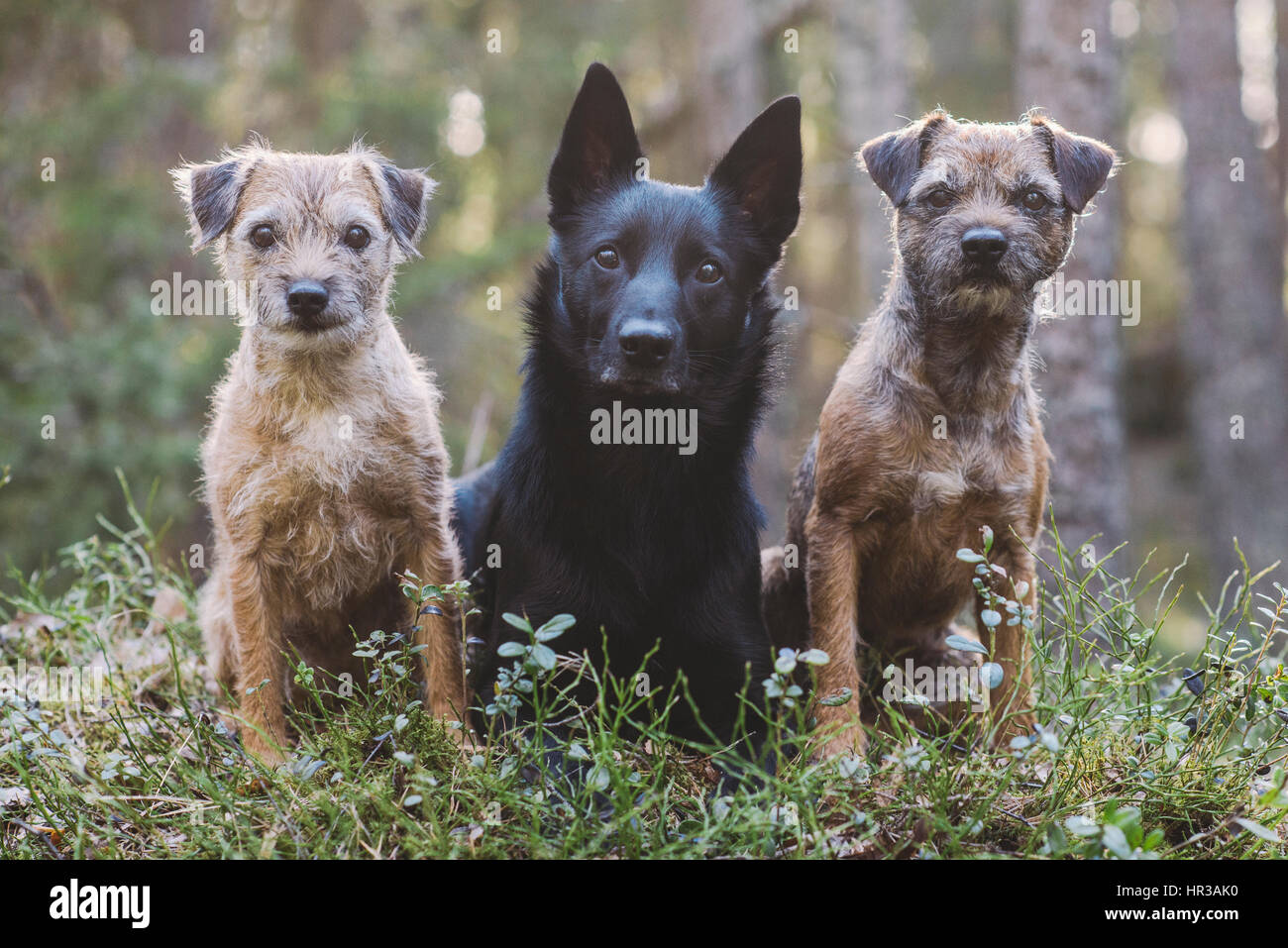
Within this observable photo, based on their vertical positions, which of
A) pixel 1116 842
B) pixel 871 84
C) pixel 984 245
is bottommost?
pixel 1116 842

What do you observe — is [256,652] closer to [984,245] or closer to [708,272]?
[708,272]

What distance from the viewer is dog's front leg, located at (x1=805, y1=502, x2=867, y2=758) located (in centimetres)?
372

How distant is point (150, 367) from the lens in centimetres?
761

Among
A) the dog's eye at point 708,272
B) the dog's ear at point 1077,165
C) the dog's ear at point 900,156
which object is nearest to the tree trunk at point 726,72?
the dog's ear at point 900,156

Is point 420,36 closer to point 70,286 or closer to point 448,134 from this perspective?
point 448,134

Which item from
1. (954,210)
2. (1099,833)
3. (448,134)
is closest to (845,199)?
(448,134)

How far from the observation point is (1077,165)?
3816 mm

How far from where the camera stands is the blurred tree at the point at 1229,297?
36.1 ft

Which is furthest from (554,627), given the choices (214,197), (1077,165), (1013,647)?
(1077,165)

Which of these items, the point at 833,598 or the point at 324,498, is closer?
the point at 324,498

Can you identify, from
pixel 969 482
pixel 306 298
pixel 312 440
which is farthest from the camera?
pixel 969 482

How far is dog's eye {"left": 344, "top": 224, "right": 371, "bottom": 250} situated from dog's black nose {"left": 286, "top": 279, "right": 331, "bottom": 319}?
0.99 ft

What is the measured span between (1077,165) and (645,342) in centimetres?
180

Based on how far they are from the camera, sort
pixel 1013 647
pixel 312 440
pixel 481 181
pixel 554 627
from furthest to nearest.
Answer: pixel 481 181
pixel 1013 647
pixel 312 440
pixel 554 627
